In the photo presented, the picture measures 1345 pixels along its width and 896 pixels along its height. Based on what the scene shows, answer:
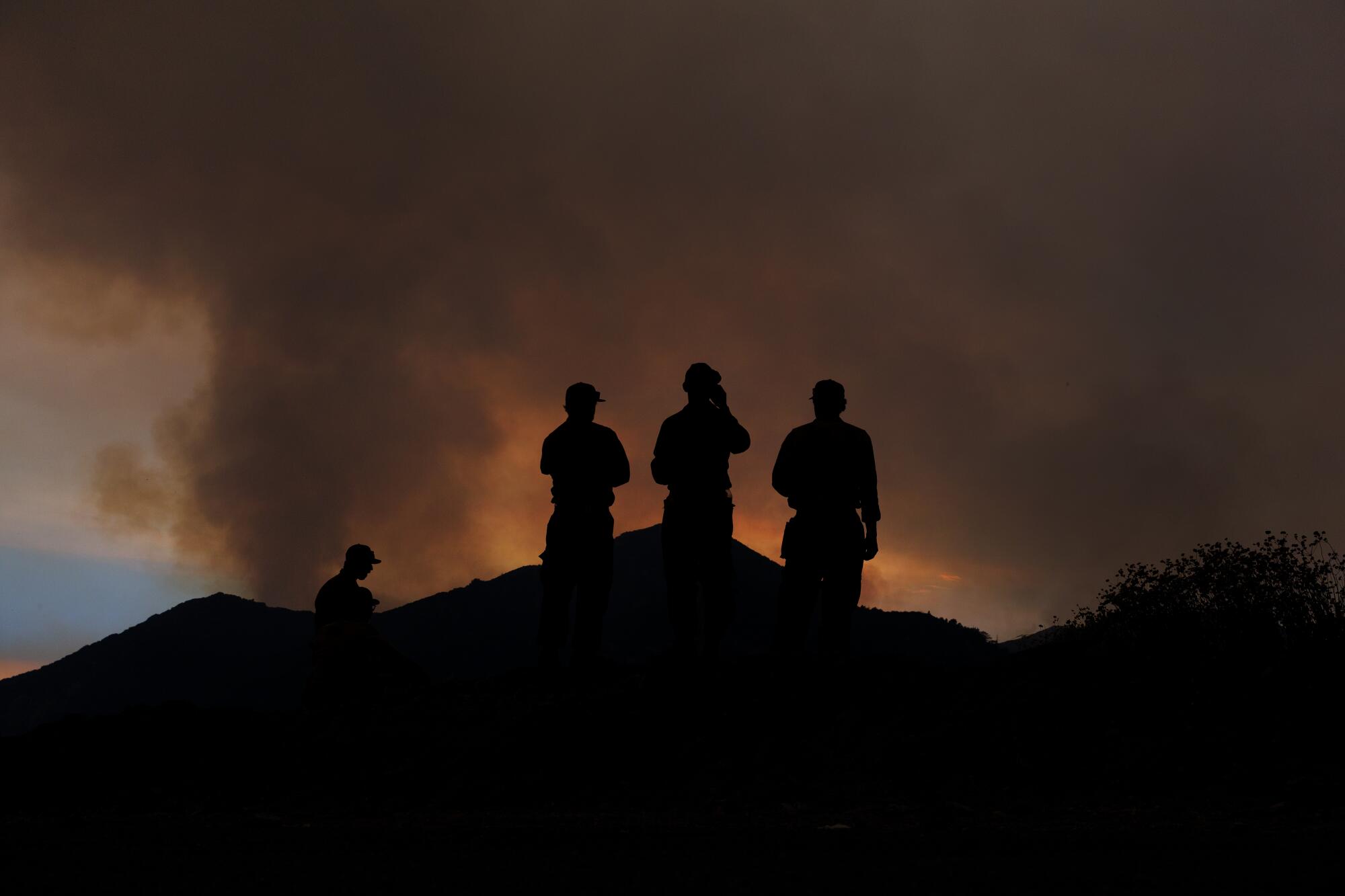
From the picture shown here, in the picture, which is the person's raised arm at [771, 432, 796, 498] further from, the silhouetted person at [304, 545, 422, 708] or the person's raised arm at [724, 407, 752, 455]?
the silhouetted person at [304, 545, 422, 708]

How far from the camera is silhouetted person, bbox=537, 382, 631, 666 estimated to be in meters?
10.4

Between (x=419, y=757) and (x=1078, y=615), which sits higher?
(x=1078, y=615)

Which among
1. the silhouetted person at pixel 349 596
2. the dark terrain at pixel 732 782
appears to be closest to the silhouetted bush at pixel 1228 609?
the dark terrain at pixel 732 782

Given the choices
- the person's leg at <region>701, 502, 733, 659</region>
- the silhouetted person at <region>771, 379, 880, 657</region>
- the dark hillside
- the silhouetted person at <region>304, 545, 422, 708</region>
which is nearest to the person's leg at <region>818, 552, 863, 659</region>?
the silhouetted person at <region>771, 379, 880, 657</region>

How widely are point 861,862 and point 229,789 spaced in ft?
17.6

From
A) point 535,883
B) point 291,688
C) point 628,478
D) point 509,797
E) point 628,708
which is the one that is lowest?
point 535,883

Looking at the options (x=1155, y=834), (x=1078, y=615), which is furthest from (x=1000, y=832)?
(x=1078, y=615)

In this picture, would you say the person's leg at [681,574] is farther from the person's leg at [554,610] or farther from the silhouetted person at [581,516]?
the person's leg at [554,610]

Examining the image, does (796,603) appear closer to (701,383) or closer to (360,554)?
(701,383)

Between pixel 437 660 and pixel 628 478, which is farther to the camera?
pixel 437 660

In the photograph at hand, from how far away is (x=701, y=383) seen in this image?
984cm

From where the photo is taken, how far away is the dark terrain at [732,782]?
4.95m

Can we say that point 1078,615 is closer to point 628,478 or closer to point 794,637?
point 794,637

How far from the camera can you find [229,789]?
822 centimetres
